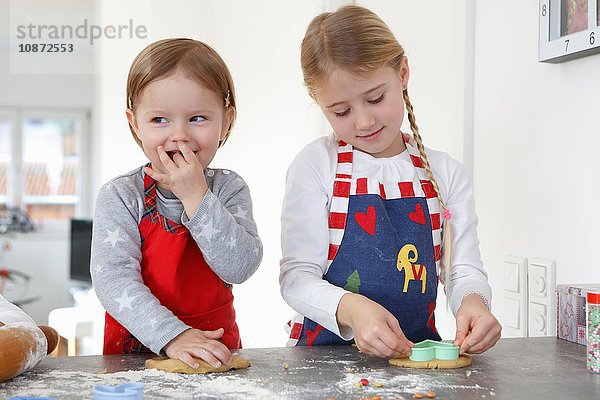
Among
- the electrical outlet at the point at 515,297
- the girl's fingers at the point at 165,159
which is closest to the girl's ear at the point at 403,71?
the girl's fingers at the point at 165,159

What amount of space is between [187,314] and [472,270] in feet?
1.44

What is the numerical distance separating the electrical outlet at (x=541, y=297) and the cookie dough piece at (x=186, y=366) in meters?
0.68

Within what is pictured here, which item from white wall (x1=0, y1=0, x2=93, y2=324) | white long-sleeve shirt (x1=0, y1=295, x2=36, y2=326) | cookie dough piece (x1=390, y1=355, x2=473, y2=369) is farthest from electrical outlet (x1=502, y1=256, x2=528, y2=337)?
white wall (x1=0, y1=0, x2=93, y2=324)

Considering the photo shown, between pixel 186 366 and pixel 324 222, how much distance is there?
13.4 inches

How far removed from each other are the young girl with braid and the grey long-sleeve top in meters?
0.09

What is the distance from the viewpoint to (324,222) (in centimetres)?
110

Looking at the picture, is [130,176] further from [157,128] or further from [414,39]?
[414,39]

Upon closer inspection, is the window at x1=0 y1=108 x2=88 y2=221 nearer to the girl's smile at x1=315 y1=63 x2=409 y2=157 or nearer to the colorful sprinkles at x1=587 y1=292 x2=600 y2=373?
the girl's smile at x1=315 y1=63 x2=409 y2=157

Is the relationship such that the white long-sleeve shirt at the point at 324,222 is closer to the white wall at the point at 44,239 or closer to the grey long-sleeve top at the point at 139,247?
the grey long-sleeve top at the point at 139,247

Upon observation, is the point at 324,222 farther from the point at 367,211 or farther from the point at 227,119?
the point at 227,119

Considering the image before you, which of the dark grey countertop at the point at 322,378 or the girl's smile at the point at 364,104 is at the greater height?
the girl's smile at the point at 364,104

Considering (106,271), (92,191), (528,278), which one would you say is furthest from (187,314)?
(92,191)

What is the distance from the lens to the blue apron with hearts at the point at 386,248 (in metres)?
1.09

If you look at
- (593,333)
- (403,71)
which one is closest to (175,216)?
(403,71)
